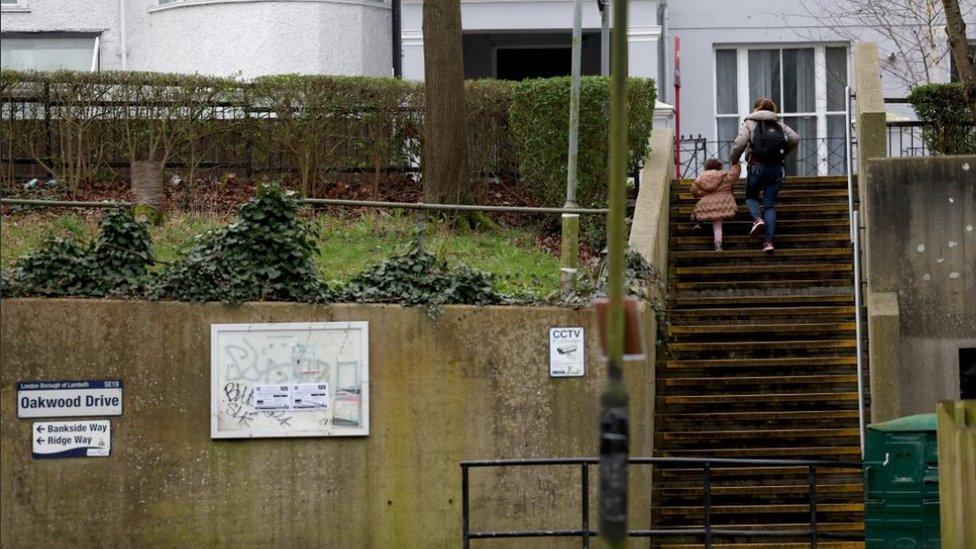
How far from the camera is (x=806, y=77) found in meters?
24.7

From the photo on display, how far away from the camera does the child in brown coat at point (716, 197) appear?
57.3ft

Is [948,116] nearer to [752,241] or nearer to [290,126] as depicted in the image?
[752,241]

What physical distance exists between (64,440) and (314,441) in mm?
2120

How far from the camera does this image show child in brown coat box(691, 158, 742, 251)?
17453 millimetres

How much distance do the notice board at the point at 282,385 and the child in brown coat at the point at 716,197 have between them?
5.17m

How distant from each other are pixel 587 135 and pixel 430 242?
2480 millimetres

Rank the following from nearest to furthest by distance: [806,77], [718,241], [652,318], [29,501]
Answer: [29,501]
[652,318]
[718,241]
[806,77]

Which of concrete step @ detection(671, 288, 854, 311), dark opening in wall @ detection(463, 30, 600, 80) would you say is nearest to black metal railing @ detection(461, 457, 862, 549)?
concrete step @ detection(671, 288, 854, 311)

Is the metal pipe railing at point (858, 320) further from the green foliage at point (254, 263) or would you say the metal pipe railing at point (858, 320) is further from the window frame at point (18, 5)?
the window frame at point (18, 5)

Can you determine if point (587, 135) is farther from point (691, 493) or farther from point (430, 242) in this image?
point (691, 493)

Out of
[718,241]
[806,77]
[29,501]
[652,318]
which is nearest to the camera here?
[29,501]

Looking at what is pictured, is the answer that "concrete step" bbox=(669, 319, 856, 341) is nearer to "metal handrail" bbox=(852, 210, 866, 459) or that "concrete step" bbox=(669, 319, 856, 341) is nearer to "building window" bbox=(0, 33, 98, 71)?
"metal handrail" bbox=(852, 210, 866, 459)

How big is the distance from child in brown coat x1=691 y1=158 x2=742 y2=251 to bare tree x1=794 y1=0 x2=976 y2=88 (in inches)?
274

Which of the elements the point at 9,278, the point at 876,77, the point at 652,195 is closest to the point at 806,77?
the point at 876,77
